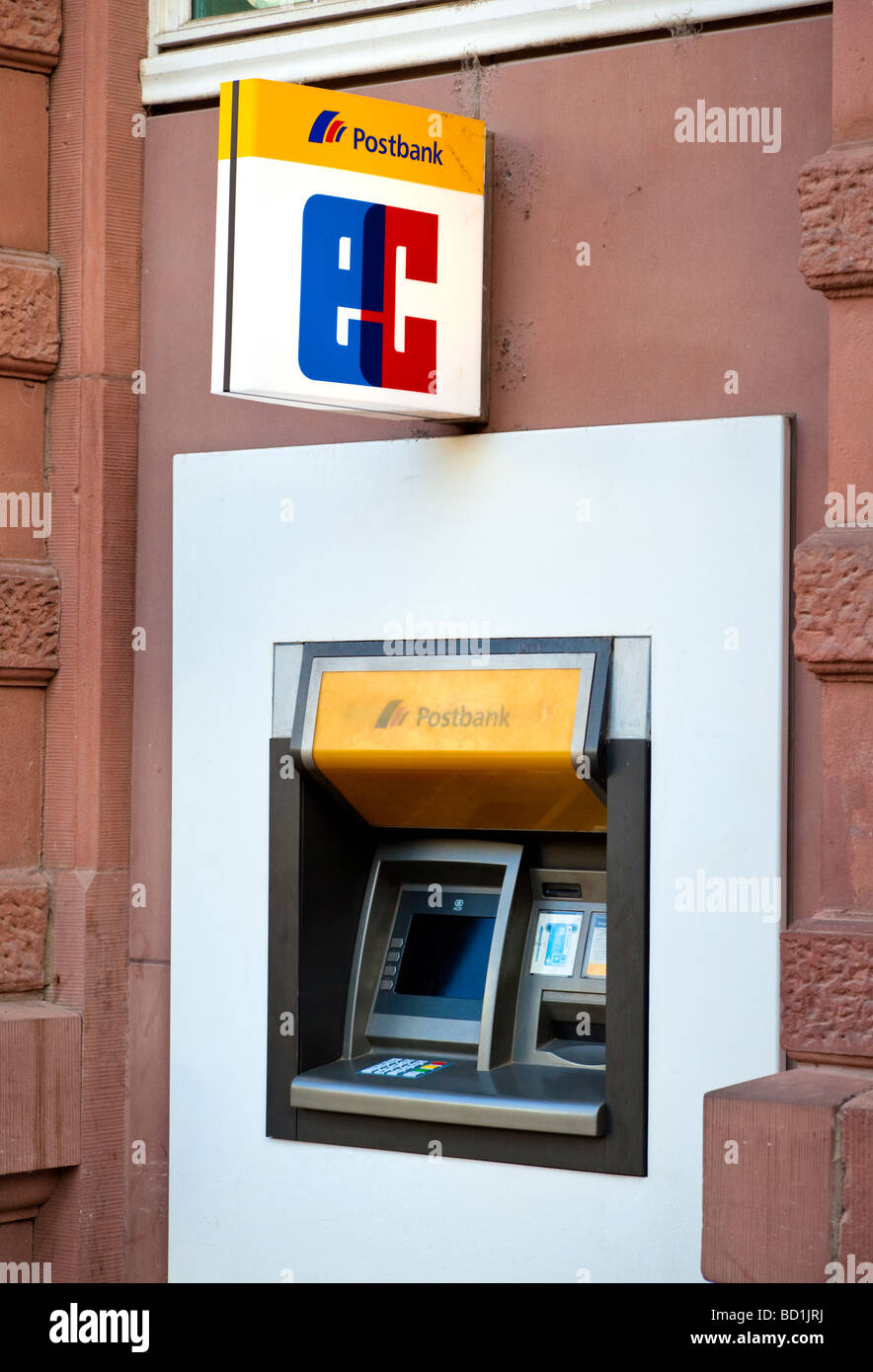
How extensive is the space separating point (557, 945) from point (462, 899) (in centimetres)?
28

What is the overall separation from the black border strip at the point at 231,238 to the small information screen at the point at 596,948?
58.9 inches

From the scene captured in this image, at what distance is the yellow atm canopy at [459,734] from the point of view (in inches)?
152

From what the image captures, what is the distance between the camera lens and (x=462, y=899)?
4207 millimetres

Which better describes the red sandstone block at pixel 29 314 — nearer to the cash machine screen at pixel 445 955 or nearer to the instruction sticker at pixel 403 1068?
the cash machine screen at pixel 445 955

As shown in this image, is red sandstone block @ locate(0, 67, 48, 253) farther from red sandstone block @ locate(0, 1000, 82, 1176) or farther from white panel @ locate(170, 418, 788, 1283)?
red sandstone block @ locate(0, 1000, 82, 1176)

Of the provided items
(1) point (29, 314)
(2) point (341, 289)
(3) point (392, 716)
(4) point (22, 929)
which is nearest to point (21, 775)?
(4) point (22, 929)

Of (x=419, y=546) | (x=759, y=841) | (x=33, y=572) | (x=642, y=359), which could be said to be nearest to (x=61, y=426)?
(x=33, y=572)

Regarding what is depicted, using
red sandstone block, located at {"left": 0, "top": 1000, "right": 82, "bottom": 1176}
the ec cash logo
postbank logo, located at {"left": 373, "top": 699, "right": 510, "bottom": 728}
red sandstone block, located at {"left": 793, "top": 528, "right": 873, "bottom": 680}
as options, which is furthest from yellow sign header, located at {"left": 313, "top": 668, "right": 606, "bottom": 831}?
red sandstone block, located at {"left": 0, "top": 1000, "right": 82, "bottom": 1176}

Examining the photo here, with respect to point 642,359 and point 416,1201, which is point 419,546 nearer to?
point 642,359

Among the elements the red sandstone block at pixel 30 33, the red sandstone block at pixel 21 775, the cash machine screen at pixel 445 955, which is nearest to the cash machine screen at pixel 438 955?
the cash machine screen at pixel 445 955

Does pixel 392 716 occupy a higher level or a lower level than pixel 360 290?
lower

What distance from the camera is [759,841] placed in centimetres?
367

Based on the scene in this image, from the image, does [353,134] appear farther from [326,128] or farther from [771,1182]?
[771,1182]

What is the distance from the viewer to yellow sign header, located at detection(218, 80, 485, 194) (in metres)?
3.61
